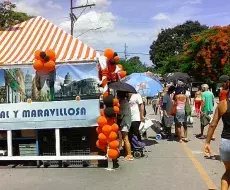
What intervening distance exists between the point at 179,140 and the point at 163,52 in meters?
69.0

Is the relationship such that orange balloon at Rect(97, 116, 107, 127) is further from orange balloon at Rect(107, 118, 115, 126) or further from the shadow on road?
the shadow on road

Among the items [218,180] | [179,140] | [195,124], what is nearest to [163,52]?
[195,124]

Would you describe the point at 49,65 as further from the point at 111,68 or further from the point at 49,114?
the point at 111,68

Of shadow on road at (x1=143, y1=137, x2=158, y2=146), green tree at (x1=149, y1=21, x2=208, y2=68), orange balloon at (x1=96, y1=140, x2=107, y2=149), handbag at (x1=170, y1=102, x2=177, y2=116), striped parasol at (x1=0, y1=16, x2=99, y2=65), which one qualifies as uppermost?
green tree at (x1=149, y1=21, x2=208, y2=68)

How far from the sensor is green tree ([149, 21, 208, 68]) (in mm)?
79125

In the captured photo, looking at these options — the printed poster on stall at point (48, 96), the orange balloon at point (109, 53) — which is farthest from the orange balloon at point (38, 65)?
the orange balloon at point (109, 53)

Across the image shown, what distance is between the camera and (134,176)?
8031 millimetres

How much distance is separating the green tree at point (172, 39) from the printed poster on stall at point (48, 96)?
6995 cm

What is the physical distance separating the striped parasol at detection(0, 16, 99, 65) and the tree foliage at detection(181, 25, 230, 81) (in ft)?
115

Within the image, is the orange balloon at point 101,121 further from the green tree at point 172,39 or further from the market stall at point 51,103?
the green tree at point 172,39

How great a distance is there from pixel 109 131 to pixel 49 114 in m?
1.55

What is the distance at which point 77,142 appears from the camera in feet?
31.3

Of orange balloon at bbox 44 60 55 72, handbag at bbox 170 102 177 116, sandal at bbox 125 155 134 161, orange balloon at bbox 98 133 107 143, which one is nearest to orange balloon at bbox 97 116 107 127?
orange balloon at bbox 98 133 107 143

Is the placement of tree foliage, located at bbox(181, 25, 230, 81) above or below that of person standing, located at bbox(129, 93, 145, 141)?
above
